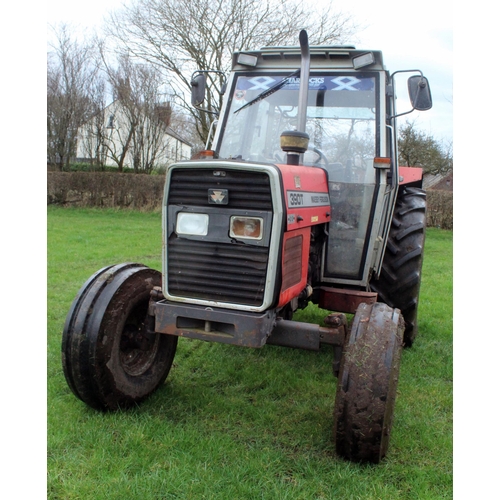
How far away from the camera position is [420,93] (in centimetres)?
365

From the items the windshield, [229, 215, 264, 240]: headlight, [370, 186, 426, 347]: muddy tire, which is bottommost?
[370, 186, 426, 347]: muddy tire

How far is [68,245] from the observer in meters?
9.80

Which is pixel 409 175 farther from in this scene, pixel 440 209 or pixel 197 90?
pixel 440 209

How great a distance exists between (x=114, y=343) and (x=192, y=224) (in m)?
0.95

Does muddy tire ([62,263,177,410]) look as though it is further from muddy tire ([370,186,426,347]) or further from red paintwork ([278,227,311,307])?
muddy tire ([370,186,426,347])

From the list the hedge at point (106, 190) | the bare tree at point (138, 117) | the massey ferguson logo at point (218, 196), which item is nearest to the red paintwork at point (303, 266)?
the massey ferguson logo at point (218, 196)

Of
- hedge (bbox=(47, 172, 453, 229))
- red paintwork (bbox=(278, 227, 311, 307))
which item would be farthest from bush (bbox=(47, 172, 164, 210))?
red paintwork (bbox=(278, 227, 311, 307))

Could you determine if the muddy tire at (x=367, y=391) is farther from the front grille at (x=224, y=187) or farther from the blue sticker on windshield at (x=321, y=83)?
the blue sticker on windshield at (x=321, y=83)

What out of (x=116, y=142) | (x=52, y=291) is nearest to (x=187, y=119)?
(x=116, y=142)

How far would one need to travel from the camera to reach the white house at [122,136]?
799 inches

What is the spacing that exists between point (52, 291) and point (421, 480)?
4979 millimetres

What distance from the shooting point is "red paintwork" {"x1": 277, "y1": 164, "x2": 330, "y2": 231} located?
2.90 meters

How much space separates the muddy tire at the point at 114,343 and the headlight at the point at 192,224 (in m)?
0.64

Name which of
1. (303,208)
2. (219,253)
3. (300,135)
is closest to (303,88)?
(300,135)
